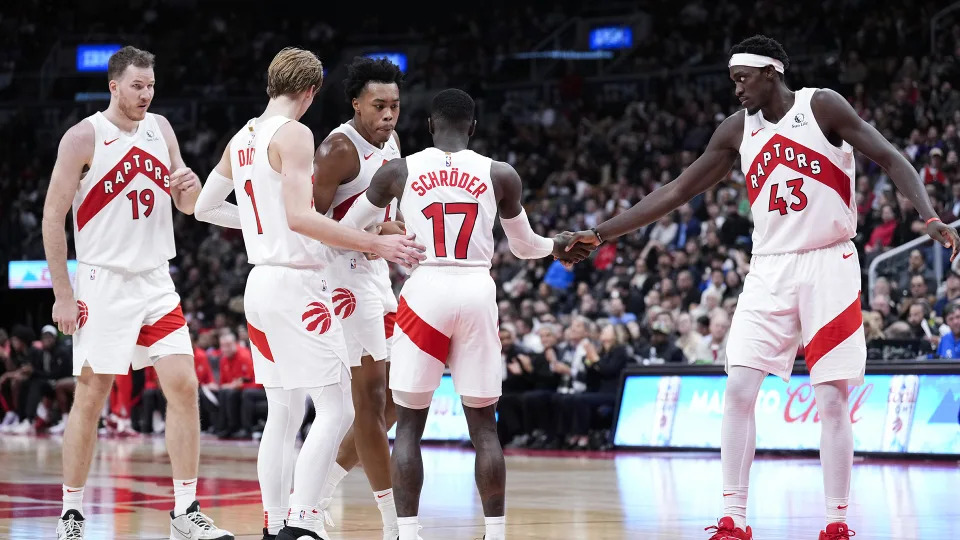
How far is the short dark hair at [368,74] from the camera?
23.3ft

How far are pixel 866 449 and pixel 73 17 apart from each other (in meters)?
26.7

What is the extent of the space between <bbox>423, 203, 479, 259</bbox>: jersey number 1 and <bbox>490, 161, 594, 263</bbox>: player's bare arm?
0.51ft

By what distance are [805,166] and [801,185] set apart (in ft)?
0.32

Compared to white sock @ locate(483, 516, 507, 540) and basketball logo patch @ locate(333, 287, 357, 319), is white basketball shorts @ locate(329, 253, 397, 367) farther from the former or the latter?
white sock @ locate(483, 516, 507, 540)

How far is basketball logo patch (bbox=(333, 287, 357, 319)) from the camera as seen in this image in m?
7.10

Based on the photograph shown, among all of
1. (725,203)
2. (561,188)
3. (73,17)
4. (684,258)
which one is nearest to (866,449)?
(684,258)

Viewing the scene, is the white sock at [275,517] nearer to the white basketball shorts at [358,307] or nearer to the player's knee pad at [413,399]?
the player's knee pad at [413,399]

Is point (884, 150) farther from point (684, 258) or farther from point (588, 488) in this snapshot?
point (684, 258)

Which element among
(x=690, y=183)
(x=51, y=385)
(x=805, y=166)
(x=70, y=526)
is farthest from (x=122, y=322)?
(x=51, y=385)

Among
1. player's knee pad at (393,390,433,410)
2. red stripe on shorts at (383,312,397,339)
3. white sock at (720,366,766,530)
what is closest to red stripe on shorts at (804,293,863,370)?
white sock at (720,366,766,530)

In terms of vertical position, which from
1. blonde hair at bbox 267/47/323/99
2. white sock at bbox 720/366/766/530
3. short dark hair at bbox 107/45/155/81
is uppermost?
short dark hair at bbox 107/45/155/81

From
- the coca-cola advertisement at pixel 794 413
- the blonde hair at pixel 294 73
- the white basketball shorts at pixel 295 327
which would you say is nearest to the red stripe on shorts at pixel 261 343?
the white basketball shorts at pixel 295 327

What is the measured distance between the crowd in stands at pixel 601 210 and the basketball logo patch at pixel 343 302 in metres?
8.88

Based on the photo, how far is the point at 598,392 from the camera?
648 inches
